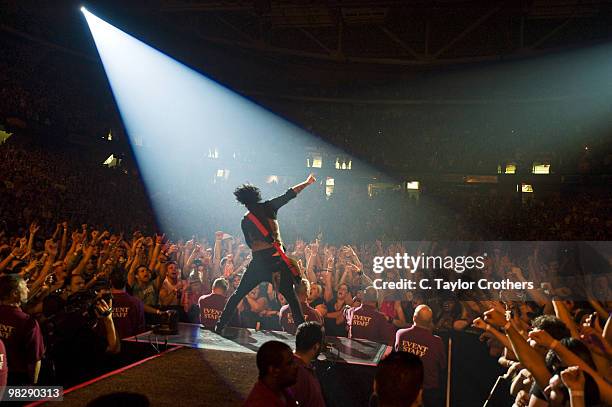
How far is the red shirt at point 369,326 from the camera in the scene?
18.9 feet

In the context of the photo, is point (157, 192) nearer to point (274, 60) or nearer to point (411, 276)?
point (274, 60)

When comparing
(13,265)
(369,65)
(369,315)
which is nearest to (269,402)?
(369,315)

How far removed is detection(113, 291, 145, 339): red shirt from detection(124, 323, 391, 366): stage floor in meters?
0.08

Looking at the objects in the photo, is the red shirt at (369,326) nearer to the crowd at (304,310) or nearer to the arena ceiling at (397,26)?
the crowd at (304,310)

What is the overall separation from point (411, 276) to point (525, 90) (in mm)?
15714

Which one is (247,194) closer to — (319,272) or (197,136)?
(319,272)

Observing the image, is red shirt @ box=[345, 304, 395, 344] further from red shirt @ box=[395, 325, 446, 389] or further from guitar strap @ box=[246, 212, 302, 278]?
red shirt @ box=[395, 325, 446, 389]

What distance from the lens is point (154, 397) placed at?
3.67m

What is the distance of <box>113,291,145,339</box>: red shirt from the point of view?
503 centimetres

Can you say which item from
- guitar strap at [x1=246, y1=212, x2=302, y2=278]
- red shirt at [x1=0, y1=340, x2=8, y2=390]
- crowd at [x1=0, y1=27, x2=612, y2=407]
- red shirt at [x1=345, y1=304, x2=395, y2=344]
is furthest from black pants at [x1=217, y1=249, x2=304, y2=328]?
red shirt at [x1=0, y1=340, x2=8, y2=390]

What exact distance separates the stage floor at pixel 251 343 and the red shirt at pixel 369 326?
0.13m

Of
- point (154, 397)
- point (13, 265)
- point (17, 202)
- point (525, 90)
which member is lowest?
point (154, 397)

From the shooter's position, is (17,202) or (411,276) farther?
(17,202)

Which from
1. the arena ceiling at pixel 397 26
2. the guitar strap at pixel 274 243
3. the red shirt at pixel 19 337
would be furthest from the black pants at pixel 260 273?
the arena ceiling at pixel 397 26
